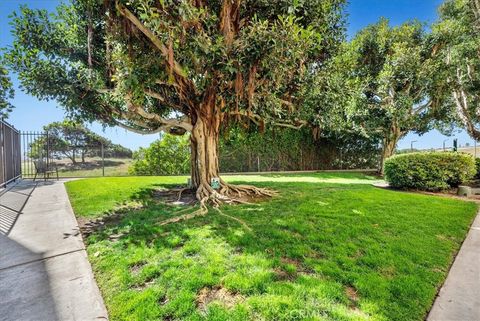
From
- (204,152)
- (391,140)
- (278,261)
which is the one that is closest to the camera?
(278,261)

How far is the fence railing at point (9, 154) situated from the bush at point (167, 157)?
19.3ft

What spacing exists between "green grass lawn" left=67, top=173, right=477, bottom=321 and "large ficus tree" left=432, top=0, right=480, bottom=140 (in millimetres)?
7186

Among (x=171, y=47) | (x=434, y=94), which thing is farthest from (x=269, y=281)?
(x=434, y=94)

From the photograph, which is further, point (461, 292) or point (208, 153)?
point (208, 153)

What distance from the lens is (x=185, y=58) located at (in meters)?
4.91

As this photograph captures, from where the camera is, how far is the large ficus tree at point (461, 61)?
33.0 ft

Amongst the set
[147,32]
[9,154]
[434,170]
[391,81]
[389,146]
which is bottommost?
[434,170]

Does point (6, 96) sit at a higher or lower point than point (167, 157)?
higher

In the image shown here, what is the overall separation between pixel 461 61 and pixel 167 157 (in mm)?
15341

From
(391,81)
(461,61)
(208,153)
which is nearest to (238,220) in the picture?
(208,153)

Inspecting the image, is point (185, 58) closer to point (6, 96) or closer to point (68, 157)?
point (68, 157)

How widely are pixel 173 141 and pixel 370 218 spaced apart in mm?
12242

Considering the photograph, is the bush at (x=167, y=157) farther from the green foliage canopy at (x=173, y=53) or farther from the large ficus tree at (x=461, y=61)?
the large ficus tree at (x=461, y=61)

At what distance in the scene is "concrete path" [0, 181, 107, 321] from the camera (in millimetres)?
2256
